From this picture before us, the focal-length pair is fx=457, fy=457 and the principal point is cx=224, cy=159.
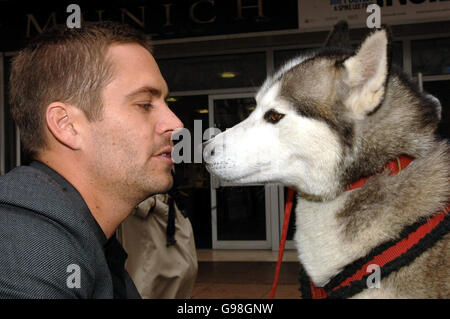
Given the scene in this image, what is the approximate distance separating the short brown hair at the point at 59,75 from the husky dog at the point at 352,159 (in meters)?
0.78

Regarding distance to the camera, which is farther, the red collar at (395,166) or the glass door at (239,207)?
the glass door at (239,207)

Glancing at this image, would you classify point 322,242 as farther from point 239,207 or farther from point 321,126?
point 239,207

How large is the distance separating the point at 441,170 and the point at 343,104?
54 cm

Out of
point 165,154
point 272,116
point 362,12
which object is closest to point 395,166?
point 272,116

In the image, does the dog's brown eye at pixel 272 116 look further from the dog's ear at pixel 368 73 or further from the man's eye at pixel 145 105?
the man's eye at pixel 145 105

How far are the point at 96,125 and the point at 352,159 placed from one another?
1164 millimetres

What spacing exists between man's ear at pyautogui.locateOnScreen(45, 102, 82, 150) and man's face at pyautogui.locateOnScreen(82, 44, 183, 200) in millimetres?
59

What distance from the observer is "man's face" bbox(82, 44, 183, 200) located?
188 centimetres

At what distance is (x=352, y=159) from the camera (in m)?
2.14

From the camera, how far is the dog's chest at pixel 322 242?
2.04 meters

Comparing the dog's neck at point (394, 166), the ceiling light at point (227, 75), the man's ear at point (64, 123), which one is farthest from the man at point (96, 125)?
the ceiling light at point (227, 75)

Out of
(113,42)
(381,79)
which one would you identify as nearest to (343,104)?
(381,79)

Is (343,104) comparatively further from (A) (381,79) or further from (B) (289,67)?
(B) (289,67)

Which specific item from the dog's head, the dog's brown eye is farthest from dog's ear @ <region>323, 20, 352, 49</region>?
the dog's brown eye
